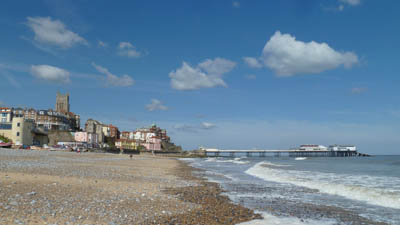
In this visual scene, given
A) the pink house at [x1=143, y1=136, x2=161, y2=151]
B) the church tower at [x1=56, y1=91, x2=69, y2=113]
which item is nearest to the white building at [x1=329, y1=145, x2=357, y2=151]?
the pink house at [x1=143, y1=136, x2=161, y2=151]

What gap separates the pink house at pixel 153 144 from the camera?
135625 mm

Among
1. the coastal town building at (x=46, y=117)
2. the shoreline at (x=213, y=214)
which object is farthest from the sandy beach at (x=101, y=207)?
the coastal town building at (x=46, y=117)

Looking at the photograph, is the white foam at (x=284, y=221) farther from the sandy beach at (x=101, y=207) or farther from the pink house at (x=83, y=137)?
the pink house at (x=83, y=137)

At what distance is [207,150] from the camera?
178m

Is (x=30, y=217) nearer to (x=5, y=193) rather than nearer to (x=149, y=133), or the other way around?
Answer: (x=5, y=193)

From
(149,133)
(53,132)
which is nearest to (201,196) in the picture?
(53,132)

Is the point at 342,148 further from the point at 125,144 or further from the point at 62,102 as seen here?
the point at 62,102

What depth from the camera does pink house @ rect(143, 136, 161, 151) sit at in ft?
445

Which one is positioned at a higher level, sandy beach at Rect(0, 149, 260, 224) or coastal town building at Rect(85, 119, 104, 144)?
coastal town building at Rect(85, 119, 104, 144)

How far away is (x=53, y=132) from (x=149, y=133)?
63521 millimetres

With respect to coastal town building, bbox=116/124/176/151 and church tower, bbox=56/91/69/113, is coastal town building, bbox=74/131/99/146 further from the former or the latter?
church tower, bbox=56/91/69/113

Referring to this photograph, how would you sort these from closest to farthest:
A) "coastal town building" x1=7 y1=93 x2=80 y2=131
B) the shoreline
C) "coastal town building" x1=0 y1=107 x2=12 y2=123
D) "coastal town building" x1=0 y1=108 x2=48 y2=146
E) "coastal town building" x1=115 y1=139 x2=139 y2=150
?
the shoreline
"coastal town building" x1=0 y1=108 x2=48 y2=146
"coastal town building" x1=0 y1=107 x2=12 y2=123
"coastal town building" x1=7 y1=93 x2=80 y2=131
"coastal town building" x1=115 y1=139 x2=139 y2=150

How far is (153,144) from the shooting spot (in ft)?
459

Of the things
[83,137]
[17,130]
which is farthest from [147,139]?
[17,130]
